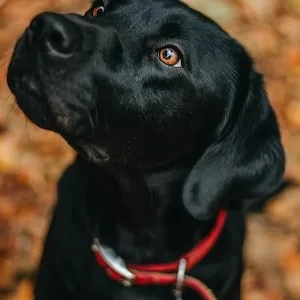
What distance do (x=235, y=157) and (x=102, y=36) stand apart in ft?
1.77

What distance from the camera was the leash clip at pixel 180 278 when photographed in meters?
2.38

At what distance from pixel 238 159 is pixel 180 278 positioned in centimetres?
41

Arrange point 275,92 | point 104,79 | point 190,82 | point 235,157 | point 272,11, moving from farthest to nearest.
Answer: point 272,11 → point 275,92 → point 235,157 → point 190,82 → point 104,79

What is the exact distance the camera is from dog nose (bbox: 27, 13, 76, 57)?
1.80 meters

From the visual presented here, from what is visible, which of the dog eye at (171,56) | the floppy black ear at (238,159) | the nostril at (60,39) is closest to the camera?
the nostril at (60,39)

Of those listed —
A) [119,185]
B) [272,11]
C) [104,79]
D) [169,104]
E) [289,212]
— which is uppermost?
[104,79]

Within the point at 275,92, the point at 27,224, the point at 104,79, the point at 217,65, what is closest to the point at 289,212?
the point at 275,92

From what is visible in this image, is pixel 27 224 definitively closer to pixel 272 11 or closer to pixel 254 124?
pixel 254 124

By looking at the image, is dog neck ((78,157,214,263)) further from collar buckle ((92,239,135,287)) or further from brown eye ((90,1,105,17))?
brown eye ((90,1,105,17))

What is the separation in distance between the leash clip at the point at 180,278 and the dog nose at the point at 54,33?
835 millimetres

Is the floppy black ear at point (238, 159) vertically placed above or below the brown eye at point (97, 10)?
below

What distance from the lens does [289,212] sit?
126 inches

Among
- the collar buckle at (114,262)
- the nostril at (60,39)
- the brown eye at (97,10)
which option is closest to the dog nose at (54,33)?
the nostril at (60,39)

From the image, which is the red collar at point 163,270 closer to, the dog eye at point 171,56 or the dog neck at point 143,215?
the dog neck at point 143,215
